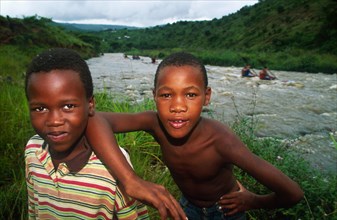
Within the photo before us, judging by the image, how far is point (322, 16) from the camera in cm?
2756

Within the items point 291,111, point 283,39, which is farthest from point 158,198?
point 283,39

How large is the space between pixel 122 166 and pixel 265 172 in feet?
2.11

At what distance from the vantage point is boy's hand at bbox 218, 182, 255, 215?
1699 mm

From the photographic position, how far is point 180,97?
4.87 feet

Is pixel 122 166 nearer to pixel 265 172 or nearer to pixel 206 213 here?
pixel 265 172

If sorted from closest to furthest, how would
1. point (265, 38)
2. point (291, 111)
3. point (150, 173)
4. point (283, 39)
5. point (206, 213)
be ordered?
point (206, 213) → point (150, 173) → point (291, 111) → point (283, 39) → point (265, 38)

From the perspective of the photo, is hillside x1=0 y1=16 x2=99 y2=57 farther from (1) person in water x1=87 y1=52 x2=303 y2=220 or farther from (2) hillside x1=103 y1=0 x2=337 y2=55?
(2) hillside x1=103 y1=0 x2=337 y2=55

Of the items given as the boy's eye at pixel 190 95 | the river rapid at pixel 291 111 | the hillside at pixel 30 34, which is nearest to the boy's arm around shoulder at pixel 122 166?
the boy's eye at pixel 190 95

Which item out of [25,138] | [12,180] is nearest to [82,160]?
[12,180]

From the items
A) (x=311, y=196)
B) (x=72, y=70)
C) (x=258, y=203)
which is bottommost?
(x=311, y=196)

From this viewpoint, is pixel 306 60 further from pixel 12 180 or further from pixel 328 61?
pixel 12 180

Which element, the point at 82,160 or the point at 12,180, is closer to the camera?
the point at 82,160

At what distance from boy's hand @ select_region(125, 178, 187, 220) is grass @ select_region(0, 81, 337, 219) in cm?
124

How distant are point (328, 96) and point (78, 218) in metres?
9.54
